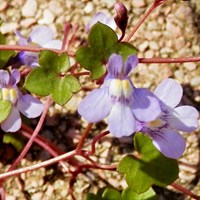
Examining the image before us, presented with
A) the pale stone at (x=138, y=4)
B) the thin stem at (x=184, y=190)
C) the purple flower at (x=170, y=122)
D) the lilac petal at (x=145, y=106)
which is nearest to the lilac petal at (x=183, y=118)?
the purple flower at (x=170, y=122)

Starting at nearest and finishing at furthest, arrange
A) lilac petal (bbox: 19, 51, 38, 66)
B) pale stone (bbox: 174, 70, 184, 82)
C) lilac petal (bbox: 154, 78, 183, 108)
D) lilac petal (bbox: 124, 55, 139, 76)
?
lilac petal (bbox: 124, 55, 139, 76) < lilac petal (bbox: 154, 78, 183, 108) < lilac petal (bbox: 19, 51, 38, 66) < pale stone (bbox: 174, 70, 184, 82)

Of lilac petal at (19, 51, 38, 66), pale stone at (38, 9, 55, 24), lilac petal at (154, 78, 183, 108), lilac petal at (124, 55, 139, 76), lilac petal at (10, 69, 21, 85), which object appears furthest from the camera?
pale stone at (38, 9, 55, 24)

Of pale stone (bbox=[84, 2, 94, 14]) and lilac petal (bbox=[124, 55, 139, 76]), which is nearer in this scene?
lilac petal (bbox=[124, 55, 139, 76])

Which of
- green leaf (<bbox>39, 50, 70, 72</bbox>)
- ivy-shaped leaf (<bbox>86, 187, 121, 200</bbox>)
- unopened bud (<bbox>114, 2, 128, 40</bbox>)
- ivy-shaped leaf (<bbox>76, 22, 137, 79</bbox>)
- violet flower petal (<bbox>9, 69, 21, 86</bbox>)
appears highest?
unopened bud (<bbox>114, 2, 128, 40</bbox>)

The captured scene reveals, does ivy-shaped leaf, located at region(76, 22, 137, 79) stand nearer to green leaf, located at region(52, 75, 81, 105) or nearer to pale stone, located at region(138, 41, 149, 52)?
green leaf, located at region(52, 75, 81, 105)

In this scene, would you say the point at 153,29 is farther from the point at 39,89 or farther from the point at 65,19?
the point at 39,89

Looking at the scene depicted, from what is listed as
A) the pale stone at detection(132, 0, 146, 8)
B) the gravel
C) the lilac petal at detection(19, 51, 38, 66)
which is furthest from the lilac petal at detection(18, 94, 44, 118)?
the pale stone at detection(132, 0, 146, 8)

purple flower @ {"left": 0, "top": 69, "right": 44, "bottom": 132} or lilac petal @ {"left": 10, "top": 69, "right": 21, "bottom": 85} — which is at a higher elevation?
lilac petal @ {"left": 10, "top": 69, "right": 21, "bottom": 85}
